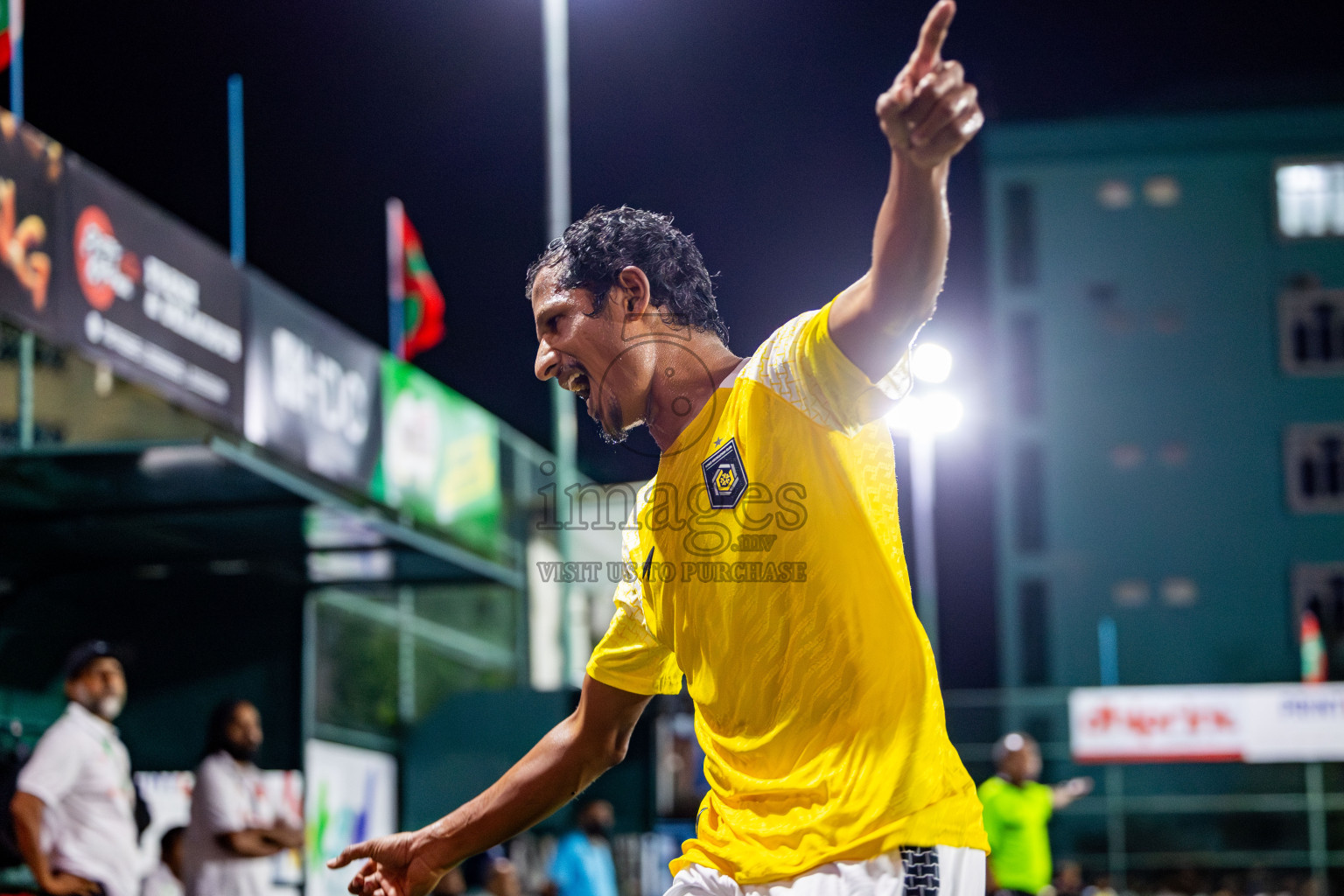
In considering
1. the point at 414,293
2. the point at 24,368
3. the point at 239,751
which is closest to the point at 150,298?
the point at 24,368

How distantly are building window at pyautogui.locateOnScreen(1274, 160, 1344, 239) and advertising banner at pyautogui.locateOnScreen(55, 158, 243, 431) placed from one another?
40.9m

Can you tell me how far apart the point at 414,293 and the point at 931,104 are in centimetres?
1607

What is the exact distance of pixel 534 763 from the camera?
3045mm

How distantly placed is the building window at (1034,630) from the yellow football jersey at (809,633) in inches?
1705

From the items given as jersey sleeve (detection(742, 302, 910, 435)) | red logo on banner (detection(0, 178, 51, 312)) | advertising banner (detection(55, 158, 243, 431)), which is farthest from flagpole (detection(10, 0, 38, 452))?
jersey sleeve (detection(742, 302, 910, 435))

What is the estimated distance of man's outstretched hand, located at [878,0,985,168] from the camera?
2.13m

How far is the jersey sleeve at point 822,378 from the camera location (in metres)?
2.42

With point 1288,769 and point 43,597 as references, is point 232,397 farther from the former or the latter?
point 1288,769

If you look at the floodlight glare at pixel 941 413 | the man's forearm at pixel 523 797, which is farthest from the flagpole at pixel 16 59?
the floodlight glare at pixel 941 413

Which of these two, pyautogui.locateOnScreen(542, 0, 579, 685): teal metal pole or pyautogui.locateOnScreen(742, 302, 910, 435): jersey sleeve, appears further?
pyautogui.locateOnScreen(542, 0, 579, 685): teal metal pole

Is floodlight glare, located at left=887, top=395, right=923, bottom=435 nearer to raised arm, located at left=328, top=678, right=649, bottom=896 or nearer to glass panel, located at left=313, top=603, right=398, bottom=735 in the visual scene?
glass panel, located at left=313, top=603, right=398, bottom=735

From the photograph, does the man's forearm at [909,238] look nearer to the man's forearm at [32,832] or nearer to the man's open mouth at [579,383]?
the man's open mouth at [579,383]

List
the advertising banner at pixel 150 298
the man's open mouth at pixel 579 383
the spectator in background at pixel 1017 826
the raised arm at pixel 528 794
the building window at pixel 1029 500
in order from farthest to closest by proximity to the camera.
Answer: the building window at pixel 1029 500 < the spectator in background at pixel 1017 826 < the advertising banner at pixel 150 298 < the raised arm at pixel 528 794 < the man's open mouth at pixel 579 383

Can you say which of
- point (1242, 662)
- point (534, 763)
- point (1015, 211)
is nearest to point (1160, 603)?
point (1242, 662)
